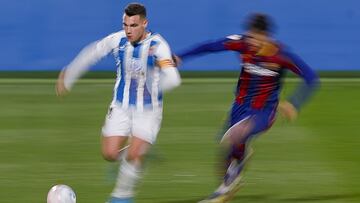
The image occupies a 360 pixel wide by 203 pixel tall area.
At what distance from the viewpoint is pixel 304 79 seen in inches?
376

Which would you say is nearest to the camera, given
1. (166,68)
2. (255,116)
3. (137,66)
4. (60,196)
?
(60,196)

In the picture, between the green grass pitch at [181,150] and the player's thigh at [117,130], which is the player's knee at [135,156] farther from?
the green grass pitch at [181,150]

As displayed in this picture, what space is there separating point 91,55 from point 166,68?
0.82 meters

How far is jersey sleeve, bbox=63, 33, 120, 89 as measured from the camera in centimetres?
934

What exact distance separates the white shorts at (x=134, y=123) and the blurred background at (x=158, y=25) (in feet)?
35.0

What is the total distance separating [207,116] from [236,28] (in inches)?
190

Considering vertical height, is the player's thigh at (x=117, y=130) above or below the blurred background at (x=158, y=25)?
above

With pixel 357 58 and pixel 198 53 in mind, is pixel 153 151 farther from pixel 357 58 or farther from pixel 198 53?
pixel 357 58

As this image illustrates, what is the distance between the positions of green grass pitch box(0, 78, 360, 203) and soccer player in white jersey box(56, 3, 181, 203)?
78 cm

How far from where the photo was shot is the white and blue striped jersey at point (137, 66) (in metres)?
9.14

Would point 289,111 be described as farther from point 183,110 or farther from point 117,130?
point 183,110

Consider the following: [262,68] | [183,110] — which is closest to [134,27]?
[262,68]

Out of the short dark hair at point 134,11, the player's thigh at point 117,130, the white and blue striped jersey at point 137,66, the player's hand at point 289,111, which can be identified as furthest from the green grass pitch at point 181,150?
the short dark hair at point 134,11

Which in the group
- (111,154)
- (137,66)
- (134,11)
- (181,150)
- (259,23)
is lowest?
(181,150)
